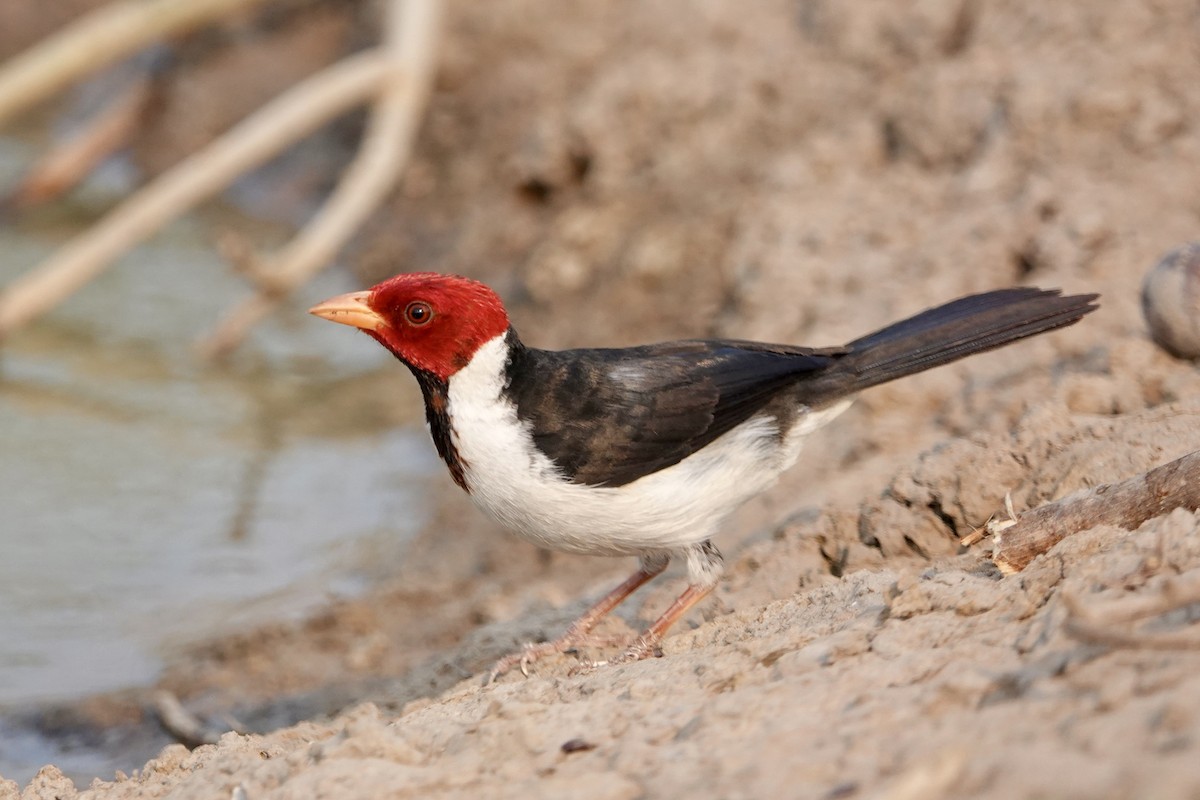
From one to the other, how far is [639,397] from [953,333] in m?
1.17

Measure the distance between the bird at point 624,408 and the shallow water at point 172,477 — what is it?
2.58m

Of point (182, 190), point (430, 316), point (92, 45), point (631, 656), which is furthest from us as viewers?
point (92, 45)

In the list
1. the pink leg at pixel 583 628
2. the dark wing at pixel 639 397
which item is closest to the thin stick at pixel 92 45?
the dark wing at pixel 639 397

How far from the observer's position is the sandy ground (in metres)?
2.94

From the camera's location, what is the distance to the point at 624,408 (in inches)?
181

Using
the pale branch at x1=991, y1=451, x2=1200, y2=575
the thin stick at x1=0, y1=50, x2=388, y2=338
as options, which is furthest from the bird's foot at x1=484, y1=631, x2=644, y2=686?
the thin stick at x1=0, y1=50, x2=388, y2=338

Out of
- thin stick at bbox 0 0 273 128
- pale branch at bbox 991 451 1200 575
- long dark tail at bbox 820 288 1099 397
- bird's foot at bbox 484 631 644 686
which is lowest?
pale branch at bbox 991 451 1200 575

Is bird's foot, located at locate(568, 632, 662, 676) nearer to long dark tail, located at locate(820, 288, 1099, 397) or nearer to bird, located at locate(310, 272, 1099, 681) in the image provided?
bird, located at locate(310, 272, 1099, 681)

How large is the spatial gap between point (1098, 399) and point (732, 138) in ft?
14.0

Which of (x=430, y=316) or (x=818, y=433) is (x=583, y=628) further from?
(x=818, y=433)

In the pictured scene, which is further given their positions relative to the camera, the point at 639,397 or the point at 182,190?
the point at 182,190

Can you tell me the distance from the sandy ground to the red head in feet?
3.75

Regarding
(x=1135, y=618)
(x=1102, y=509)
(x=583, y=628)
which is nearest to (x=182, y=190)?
(x=583, y=628)

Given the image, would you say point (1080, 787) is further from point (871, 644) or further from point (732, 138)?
point (732, 138)
